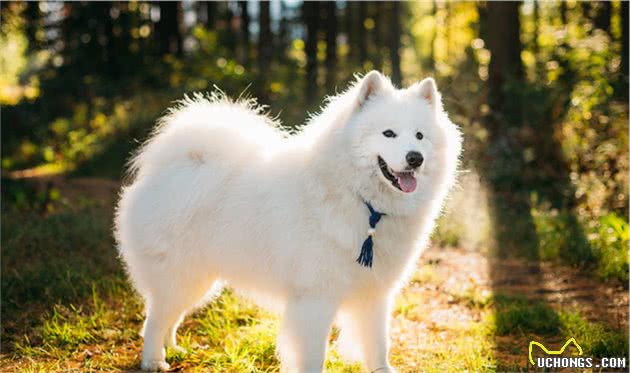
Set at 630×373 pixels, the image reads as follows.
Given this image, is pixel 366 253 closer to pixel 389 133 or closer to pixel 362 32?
pixel 389 133

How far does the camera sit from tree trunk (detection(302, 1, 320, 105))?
14670 mm

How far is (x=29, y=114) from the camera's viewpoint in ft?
40.6

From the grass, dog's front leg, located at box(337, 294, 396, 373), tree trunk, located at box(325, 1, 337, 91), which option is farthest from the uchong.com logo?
tree trunk, located at box(325, 1, 337, 91)

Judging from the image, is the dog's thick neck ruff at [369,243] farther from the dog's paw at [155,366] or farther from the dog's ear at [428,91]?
the dog's paw at [155,366]

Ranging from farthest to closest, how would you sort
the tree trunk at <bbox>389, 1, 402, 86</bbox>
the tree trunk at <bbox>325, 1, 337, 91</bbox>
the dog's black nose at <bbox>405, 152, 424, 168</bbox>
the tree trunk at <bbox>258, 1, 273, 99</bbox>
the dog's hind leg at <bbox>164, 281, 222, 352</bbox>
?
the tree trunk at <bbox>325, 1, 337, 91</bbox> < the tree trunk at <bbox>258, 1, 273, 99</bbox> < the tree trunk at <bbox>389, 1, 402, 86</bbox> < the dog's hind leg at <bbox>164, 281, 222, 352</bbox> < the dog's black nose at <bbox>405, 152, 424, 168</bbox>

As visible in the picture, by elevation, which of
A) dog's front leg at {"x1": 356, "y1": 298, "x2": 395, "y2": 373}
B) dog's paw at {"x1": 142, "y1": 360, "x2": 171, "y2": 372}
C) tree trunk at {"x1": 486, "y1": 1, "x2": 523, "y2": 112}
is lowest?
dog's paw at {"x1": 142, "y1": 360, "x2": 171, "y2": 372}

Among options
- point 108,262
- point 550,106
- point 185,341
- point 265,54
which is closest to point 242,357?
point 185,341

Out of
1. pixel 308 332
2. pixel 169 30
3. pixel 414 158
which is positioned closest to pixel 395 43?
pixel 169 30

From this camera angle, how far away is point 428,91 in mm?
3332

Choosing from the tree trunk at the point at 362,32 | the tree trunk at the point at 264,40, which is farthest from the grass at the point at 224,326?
the tree trunk at the point at 362,32

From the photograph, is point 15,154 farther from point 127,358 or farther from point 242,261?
point 242,261

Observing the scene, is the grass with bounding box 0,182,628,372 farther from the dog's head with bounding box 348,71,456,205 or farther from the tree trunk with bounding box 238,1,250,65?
the tree trunk with bounding box 238,1,250,65

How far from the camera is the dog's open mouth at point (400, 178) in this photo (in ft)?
9.87

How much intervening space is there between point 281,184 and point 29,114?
421 inches
